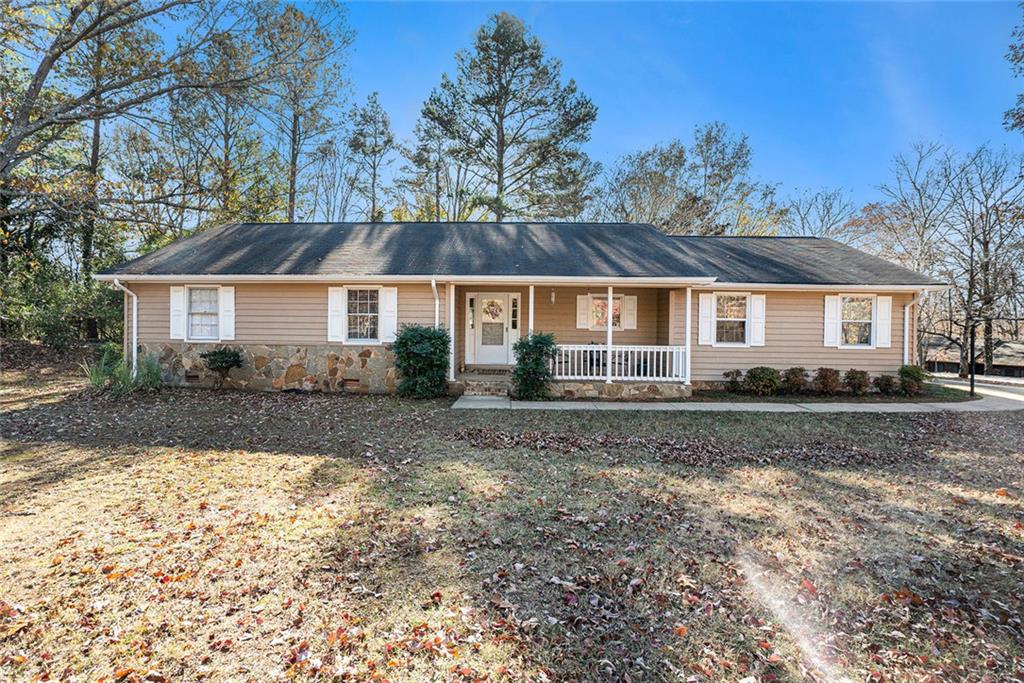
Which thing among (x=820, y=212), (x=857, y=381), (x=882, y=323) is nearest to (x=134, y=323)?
(x=857, y=381)

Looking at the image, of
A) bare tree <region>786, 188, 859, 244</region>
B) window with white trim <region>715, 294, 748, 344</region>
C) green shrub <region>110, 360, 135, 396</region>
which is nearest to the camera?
green shrub <region>110, 360, 135, 396</region>

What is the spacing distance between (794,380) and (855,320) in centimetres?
229

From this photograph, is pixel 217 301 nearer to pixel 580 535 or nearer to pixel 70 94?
pixel 70 94

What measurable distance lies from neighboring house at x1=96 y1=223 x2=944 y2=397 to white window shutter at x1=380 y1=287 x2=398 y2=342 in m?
0.03

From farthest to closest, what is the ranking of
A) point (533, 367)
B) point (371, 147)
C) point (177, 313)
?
point (371, 147) < point (177, 313) < point (533, 367)

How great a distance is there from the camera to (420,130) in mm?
20156

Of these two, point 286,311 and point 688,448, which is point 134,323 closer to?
point 286,311

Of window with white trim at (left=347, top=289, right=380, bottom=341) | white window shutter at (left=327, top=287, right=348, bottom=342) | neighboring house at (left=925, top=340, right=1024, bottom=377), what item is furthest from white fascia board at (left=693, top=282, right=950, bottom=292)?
neighboring house at (left=925, top=340, right=1024, bottom=377)

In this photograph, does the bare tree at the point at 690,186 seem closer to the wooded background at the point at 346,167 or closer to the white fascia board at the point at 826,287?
the wooded background at the point at 346,167

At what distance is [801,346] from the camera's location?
11.5 meters

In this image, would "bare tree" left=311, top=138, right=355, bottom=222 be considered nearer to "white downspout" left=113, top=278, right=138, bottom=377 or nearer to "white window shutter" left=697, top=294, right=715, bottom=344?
"white downspout" left=113, top=278, right=138, bottom=377

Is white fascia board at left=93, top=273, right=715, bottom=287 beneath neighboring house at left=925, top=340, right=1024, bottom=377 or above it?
above

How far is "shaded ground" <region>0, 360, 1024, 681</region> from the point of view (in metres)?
2.42

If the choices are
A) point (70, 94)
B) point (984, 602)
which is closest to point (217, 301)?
point (70, 94)
